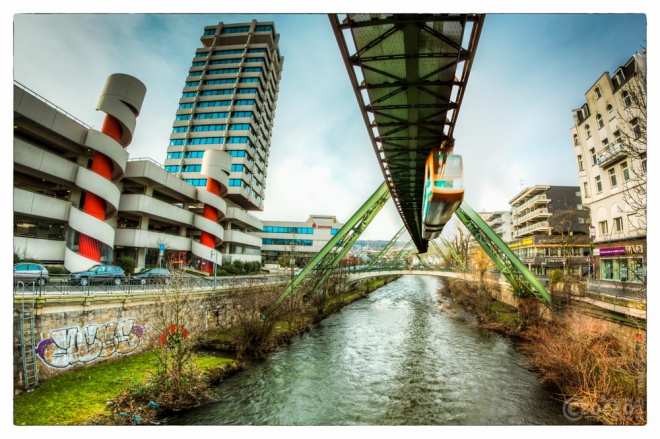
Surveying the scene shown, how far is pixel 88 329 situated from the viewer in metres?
10.6

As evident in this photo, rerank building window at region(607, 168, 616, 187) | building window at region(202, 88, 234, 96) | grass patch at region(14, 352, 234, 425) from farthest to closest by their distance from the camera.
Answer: building window at region(202, 88, 234, 96) → building window at region(607, 168, 616, 187) → grass patch at region(14, 352, 234, 425)

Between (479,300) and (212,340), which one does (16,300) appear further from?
(479,300)

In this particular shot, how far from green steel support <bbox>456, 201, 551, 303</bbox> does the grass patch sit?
17.5 metres

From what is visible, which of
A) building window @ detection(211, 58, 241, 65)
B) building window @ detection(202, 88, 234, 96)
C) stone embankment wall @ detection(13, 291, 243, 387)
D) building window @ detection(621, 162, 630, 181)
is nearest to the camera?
stone embankment wall @ detection(13, 291, 243, 387)

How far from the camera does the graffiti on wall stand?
9180 millimetres

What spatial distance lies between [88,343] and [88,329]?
17.9 inches

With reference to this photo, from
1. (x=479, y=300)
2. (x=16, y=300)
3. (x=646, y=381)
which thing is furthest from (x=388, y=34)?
(x=479, y=300)

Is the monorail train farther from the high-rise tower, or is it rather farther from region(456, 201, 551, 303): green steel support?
the high-rise tower

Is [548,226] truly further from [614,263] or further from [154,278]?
[154,278]

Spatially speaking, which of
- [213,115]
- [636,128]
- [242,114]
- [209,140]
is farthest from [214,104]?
[636,128]

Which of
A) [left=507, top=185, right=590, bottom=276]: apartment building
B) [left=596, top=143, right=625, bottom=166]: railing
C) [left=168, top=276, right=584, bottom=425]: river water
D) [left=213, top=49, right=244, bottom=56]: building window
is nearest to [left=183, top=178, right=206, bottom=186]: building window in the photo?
[left=213, top=49, right=244, bottom=56]: building window

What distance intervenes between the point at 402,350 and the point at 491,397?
19.1 ft

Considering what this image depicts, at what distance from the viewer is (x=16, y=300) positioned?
348 inches

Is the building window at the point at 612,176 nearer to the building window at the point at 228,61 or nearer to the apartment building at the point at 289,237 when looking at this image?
the apartment building at the point at 289,237
